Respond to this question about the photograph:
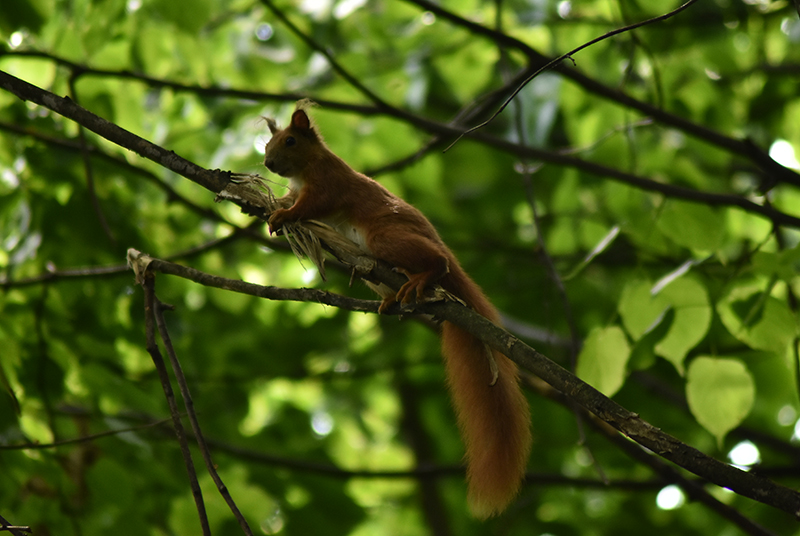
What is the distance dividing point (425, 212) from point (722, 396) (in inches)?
104

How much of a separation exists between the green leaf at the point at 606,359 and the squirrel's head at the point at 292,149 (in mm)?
1293

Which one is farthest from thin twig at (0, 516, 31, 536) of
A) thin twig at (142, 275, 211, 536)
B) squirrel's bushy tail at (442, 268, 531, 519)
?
squirrel's bushy tail at (442, 268, 531, 519)

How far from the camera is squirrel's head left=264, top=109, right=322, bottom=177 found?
8.86 ft

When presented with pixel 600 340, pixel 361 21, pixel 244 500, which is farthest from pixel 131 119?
pixel 600 340

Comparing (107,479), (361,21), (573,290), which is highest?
(361,21)

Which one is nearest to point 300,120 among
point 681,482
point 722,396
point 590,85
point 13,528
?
point 590,85

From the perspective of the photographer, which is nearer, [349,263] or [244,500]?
[349,263]

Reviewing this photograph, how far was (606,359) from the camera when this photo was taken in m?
2.27

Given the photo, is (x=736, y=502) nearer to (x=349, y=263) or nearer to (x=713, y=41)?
(x=713, y=41)

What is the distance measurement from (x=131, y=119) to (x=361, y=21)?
1.45 metres

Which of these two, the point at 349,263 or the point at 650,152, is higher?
the point at 650,152

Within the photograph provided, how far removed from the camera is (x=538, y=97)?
400 centimetres

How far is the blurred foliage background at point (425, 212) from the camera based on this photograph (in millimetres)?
2709

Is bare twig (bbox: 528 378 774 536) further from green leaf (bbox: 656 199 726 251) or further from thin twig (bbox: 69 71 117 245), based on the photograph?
thin twig (bbox: 69 71 117 245)
